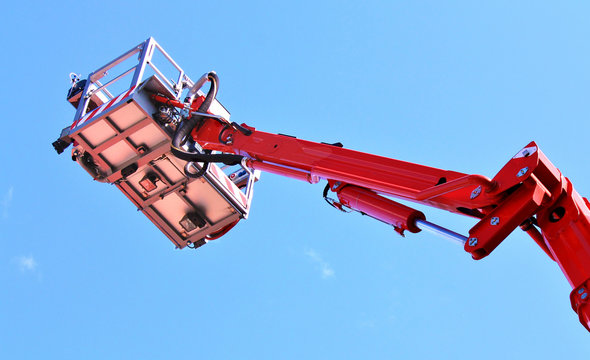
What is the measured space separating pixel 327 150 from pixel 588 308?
10.5ft

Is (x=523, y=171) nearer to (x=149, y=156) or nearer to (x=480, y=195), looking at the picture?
(x=480, y=195)

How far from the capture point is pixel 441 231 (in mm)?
5871

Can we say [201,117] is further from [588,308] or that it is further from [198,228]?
[588,308]

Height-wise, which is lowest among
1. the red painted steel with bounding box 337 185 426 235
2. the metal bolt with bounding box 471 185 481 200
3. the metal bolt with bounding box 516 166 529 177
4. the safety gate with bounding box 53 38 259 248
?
the metal bolt with bounding box 516 166 529 177

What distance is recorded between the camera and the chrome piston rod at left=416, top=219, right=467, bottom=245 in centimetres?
567

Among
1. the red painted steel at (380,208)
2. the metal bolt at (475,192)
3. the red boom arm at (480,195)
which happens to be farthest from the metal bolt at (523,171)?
the red painted steel at (380,208)

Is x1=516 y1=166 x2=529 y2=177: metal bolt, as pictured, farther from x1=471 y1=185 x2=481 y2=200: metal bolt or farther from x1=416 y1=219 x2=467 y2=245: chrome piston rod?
x1=416 y1=219 x2=467 y2=245: chrome piston rod

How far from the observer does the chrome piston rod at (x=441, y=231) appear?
5.67 metres

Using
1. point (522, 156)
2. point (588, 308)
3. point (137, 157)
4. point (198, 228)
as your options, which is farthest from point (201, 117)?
point (588, 308)

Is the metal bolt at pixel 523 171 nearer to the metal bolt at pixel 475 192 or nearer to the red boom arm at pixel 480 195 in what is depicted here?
the red boom arm at pixel 480 195

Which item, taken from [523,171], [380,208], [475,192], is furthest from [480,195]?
[380,208]

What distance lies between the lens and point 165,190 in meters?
9.33

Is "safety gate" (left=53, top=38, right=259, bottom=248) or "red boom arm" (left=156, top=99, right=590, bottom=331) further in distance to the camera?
"safety gate" (left=53, top=38, right=259, bottom=248)

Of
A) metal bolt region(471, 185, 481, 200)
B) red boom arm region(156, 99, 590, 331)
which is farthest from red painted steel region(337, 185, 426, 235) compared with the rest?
metal bolt region(471, 185, 481, 200)
